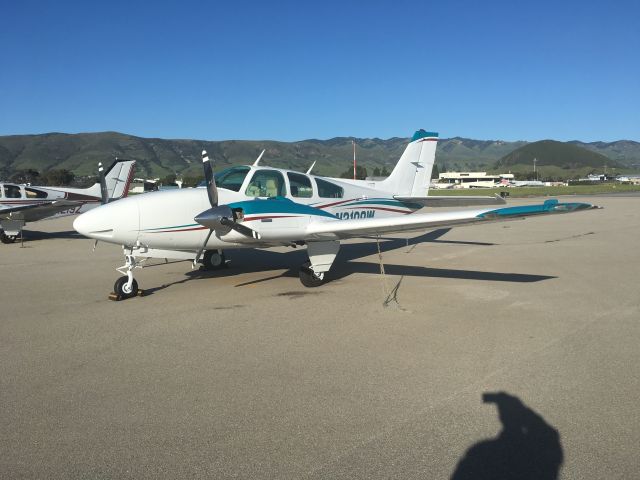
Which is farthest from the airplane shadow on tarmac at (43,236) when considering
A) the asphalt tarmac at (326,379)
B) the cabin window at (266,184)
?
the cabin window at (266,184)

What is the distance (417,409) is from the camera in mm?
4051

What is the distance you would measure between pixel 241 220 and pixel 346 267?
3.99 metres

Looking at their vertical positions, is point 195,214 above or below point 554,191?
above

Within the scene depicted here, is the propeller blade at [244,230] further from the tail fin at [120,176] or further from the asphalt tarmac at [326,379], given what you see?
the tail fin at [120,176]

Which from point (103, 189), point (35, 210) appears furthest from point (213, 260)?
point (35, 210)

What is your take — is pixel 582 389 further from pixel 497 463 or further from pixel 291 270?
pixel 291 270

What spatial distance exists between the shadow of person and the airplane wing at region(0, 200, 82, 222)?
18.8 meters

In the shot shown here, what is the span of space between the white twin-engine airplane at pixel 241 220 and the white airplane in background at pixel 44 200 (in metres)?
10.3

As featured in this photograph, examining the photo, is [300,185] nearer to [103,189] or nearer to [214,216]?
[214,216]

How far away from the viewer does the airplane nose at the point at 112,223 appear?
7.83 meters

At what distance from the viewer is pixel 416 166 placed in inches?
546

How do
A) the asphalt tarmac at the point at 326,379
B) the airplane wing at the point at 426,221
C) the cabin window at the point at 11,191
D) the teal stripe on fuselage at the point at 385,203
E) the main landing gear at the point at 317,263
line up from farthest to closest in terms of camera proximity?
the cabin window at the point at 11,191 → the teal stripe on fuselage at the point at 385,203 → the main landing gear at the point at 317,263 → the airplane wing at the point at 426,221 → the asphalt tarmac at the point at 326,379

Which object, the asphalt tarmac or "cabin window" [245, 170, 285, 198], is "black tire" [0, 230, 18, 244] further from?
"cabin window" [245, 170, 285, 198]

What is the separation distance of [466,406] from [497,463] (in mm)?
862
